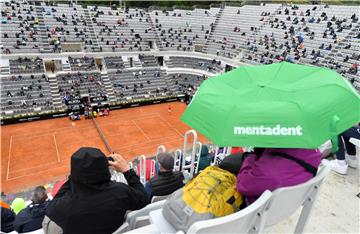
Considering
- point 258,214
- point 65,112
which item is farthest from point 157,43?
point 258,214

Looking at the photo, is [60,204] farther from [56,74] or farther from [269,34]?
[269,34]

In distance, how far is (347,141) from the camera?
16.8 ft

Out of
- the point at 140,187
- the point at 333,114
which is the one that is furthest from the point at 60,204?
the point at 333,114

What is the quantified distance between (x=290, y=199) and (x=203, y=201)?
75 centimetres

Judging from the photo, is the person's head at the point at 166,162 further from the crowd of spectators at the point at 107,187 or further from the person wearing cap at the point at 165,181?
the crowd of spectators at the point at 107,187

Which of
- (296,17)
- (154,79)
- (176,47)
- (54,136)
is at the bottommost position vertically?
(54,136)

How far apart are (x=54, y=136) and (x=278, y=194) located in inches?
852

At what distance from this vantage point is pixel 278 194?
6.23 feet

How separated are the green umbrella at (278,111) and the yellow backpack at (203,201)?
34cm

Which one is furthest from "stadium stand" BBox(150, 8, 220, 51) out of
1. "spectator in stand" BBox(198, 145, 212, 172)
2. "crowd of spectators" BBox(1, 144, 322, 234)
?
"crowd of spectators" BBox(1, 144, 322, 234)

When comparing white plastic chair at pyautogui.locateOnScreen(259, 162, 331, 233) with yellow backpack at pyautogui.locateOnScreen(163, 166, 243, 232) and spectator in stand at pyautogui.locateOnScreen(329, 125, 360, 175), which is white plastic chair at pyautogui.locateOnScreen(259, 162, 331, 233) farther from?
spectator in stand at pyautogui.locateOnScreen(329, 125, 360, 175)

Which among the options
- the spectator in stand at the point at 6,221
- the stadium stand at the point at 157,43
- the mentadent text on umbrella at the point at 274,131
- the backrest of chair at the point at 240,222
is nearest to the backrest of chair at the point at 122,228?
the backrest of chair at the point at 240,222

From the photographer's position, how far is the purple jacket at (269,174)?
6.51ft

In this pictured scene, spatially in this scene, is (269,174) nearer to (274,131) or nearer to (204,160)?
(274,131)
